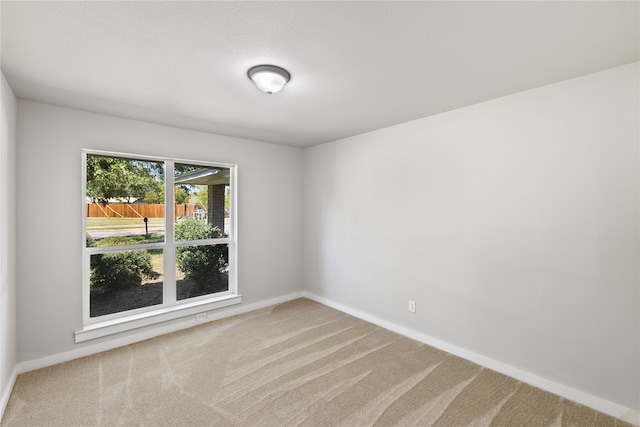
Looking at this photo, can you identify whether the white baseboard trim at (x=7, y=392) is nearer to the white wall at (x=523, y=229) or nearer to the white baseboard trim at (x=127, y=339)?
the white baseboard trim at (x=127, y=339)

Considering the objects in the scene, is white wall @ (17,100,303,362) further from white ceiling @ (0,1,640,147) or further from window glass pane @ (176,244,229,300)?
window glass pane @ (176,244,229,300)

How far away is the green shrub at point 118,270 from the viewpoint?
10.2 ft

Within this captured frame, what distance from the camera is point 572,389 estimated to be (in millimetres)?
2246

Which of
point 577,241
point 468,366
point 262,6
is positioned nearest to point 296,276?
point 468,366

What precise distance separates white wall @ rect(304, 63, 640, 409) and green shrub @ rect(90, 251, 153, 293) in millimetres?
2660

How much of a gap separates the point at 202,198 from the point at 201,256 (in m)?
0.76

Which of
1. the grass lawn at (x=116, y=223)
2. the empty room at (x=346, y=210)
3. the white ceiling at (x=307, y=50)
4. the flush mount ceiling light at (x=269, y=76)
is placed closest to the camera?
the white ceiling at (x=307, y=50)

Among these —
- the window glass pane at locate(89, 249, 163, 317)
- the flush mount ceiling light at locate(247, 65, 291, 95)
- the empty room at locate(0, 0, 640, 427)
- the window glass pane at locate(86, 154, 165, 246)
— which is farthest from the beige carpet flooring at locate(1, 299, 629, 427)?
the flush mount ceiling light at locate(247, 65, 291, 95)

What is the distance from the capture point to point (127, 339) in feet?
10.3

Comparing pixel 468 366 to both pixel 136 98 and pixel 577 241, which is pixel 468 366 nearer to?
pixel 577 241

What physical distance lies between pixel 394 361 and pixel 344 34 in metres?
2.71

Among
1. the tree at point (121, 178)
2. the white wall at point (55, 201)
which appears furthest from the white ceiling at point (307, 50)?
the tree at point (121, 178)

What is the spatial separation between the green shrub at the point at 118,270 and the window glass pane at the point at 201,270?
37 cm

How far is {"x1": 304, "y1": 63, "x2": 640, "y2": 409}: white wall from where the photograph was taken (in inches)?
81.7
